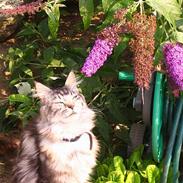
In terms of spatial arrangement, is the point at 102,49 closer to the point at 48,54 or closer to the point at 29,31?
the point at 48,54

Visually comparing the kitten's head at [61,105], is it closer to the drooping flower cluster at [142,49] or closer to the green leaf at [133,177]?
the green leaf at [133,177]

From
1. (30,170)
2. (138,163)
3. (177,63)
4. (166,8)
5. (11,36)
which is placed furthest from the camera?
(11,36)

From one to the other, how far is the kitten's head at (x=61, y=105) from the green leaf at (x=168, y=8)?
612 millimetres

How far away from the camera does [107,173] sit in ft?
9.53

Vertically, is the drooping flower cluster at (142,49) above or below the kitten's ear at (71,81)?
above

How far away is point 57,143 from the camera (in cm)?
261

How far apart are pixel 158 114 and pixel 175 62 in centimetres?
59

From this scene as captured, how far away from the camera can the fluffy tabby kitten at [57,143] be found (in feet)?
8.39

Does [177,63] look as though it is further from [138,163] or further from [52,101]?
[138,163]

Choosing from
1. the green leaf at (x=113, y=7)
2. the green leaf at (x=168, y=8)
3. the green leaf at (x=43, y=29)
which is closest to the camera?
the green leaf at (x=168, y=8)

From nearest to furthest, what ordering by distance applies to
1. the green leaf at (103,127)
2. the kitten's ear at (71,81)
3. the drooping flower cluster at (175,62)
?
1. the drooping flower cluster at (175,62)
2. the kitten's ear at (71,81)
3. the green leaf at (103,127)

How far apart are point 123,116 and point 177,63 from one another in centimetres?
114

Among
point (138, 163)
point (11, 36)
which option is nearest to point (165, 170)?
point (138, 163)

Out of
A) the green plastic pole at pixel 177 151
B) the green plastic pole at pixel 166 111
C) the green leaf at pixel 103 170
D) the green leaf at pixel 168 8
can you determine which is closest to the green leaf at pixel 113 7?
the green leaf at pixel 168 8
